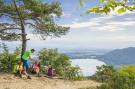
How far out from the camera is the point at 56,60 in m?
27.2

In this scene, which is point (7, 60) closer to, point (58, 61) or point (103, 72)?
point (58, 61)

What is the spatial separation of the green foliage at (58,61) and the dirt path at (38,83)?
292cm

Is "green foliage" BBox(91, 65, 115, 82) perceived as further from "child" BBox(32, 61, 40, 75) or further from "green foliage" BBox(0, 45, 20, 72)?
"green foliage" BBox(0, 45, 20, 72)

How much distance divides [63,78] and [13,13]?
6458 millimetres

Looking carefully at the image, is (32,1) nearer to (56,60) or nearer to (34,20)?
(34,20)

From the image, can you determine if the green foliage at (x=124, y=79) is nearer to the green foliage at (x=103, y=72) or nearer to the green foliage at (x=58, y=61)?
the green foliage at (x=103, y=72)

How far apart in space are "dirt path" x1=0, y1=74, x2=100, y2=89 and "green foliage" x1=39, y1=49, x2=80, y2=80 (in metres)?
2.92

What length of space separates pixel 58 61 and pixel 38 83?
586cm

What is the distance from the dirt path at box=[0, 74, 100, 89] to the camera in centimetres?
2005

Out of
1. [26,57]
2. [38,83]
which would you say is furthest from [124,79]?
[26,57]

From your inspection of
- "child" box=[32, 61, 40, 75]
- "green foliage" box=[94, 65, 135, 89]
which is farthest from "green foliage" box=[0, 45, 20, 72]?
"green foliage" box=[94, 65, 135, 89]

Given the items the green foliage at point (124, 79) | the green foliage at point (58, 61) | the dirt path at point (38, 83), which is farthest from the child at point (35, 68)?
the green foliage at point (124, 79)

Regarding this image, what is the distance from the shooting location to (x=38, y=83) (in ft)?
70.2

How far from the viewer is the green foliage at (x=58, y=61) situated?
26.3 meters
